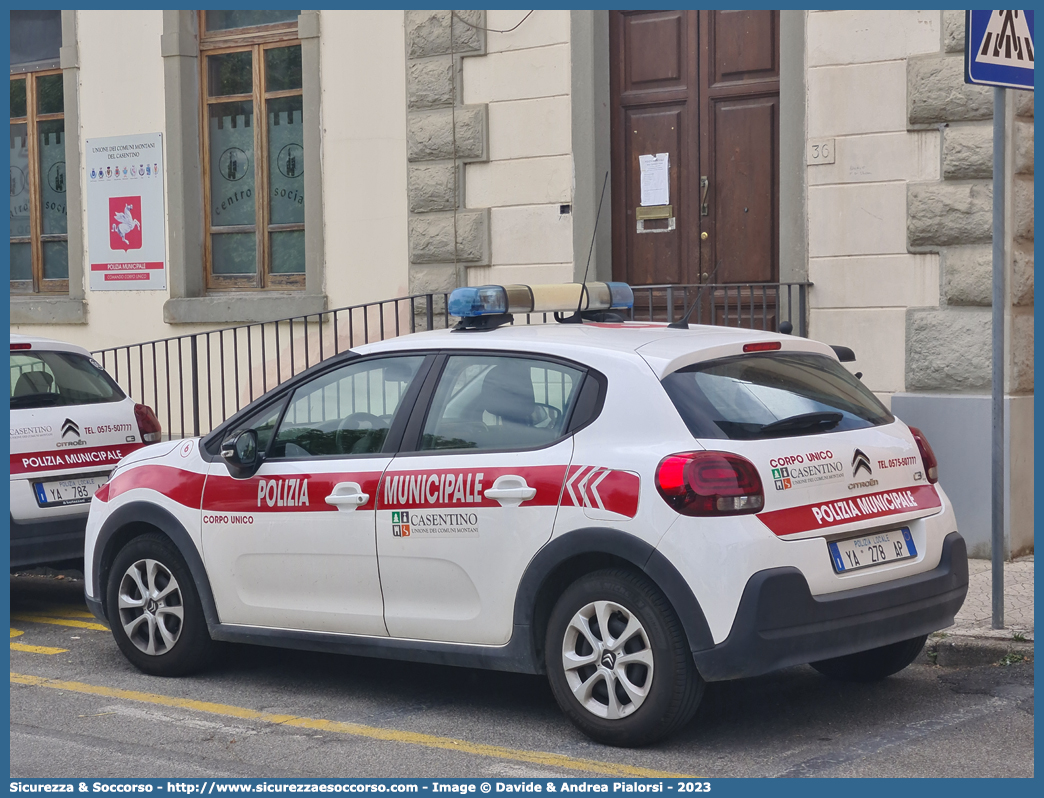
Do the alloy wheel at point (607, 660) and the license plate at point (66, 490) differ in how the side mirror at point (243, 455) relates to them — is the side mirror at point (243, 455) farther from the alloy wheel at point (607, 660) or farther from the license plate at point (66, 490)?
the license plate at point (66, 490)

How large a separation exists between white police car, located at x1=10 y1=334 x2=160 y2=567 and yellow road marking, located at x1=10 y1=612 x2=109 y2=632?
0.39 meters

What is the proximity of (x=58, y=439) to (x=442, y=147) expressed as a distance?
460 centimetres

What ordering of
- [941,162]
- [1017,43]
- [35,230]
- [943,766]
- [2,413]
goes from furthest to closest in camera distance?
[35,230] < [941,162] < [2,413] < [1017,43] < [943,766]

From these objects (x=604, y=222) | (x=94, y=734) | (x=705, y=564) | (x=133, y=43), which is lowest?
(x=94, y=734)

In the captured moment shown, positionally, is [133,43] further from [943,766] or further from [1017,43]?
[943,766]

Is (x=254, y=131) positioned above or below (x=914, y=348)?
above

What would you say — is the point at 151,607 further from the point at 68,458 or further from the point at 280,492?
the point at 68,458

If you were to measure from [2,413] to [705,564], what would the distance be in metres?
4.29

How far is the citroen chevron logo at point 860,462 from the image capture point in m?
5.30

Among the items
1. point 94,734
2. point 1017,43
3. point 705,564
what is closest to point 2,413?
point 94,734

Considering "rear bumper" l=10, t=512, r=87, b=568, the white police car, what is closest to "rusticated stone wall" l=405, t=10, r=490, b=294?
the white police car

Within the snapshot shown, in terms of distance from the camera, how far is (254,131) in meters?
13.1

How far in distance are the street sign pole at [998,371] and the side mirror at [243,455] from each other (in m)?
3.56

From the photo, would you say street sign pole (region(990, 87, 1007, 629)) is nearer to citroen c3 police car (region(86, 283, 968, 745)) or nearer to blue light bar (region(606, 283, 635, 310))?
citroen c3 police car (region(86, 283, 968, 745))
